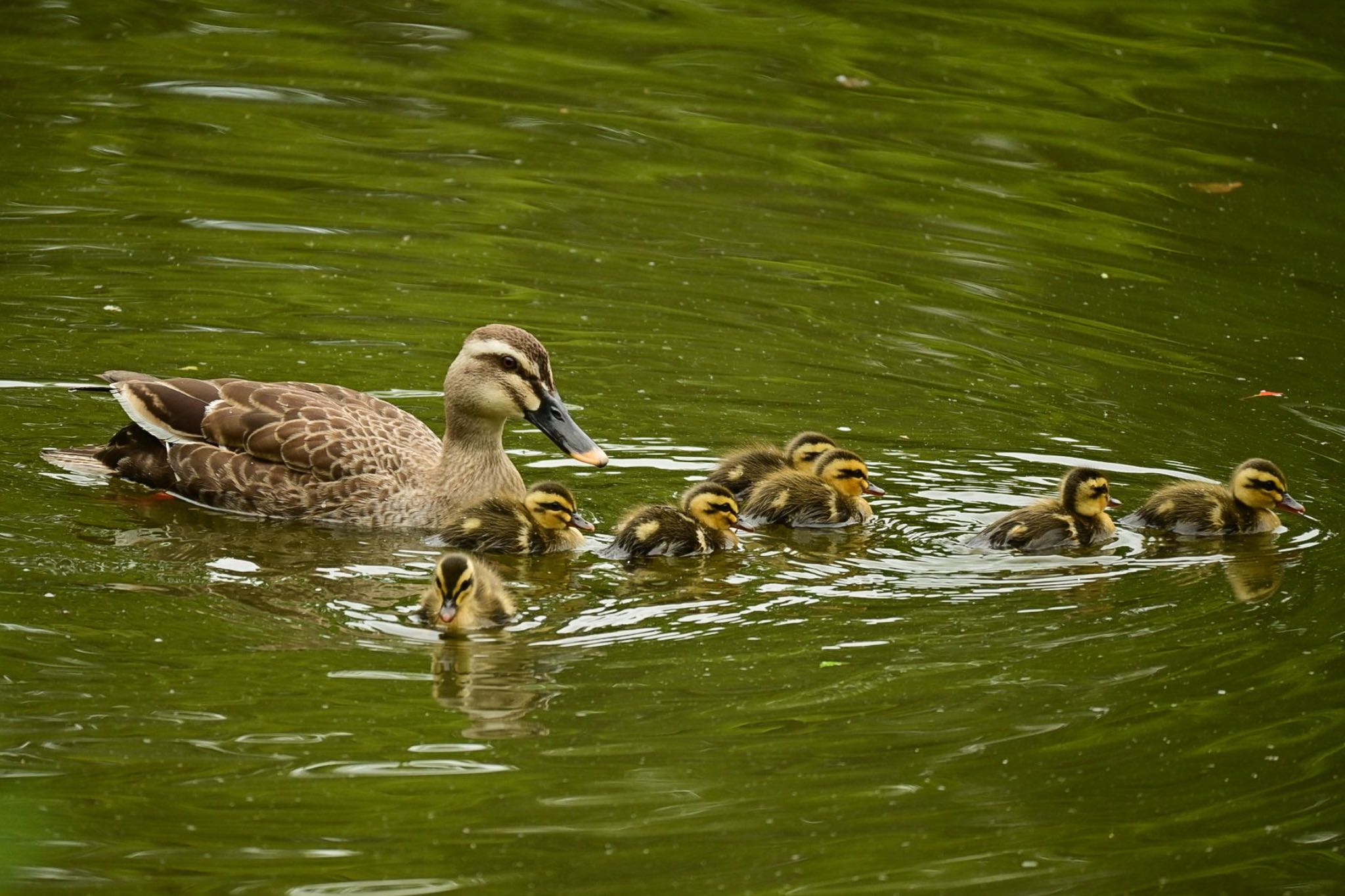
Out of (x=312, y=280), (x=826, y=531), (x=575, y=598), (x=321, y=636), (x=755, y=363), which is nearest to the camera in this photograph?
(x=321, y=636)

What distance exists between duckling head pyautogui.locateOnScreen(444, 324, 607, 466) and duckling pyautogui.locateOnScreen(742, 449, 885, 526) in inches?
27.0

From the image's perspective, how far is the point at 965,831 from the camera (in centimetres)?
536

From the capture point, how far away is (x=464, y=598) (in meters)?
6.50

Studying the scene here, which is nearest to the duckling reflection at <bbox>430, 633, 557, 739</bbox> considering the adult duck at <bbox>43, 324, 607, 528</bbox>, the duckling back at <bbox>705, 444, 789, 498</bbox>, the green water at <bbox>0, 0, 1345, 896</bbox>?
the green water at <bbox>0, 0, 1345, 896</bbox>

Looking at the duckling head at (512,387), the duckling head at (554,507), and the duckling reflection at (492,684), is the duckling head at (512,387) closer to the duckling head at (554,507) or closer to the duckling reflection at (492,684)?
the duckling head at (554,507)

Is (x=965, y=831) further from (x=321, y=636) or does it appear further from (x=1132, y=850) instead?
(x=321, y=636)

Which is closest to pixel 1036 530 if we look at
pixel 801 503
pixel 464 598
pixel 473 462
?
pixel 801 503

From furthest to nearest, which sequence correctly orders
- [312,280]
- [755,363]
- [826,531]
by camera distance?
1. [312,280]
2. [755,363]
3. [826,531]

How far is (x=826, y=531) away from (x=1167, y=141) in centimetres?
677

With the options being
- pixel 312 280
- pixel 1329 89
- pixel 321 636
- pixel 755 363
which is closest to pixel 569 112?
pixel 312 280

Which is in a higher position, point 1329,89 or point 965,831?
point 1329,89

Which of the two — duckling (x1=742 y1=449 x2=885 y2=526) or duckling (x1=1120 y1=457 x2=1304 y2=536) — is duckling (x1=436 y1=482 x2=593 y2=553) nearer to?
duckling (x1=742 y1=449 x2=885 y2=526)

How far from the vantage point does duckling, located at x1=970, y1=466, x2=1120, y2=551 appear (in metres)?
7.69

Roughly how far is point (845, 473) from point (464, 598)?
2.08 metres
